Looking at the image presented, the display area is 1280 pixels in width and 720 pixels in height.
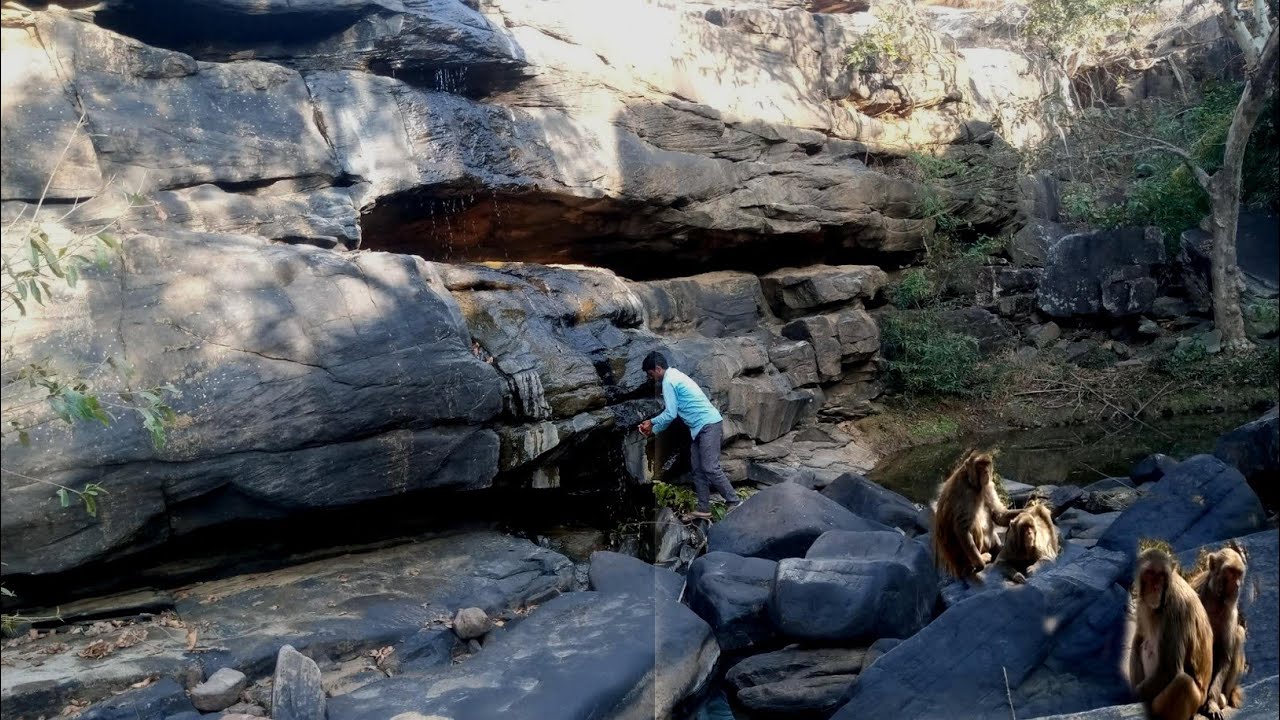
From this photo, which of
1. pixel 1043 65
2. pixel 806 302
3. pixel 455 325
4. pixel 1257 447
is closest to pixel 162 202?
pixel 455 325

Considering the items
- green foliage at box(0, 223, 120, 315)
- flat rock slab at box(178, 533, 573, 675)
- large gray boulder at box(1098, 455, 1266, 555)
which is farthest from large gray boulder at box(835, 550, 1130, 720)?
green foliage at box(0, 223, 120, 315)

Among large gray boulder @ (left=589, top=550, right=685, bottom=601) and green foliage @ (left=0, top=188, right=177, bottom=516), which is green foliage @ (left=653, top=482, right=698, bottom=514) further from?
green foliage @ (left=0, top=188, right=177, bottom=516)

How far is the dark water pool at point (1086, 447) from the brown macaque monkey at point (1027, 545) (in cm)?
47

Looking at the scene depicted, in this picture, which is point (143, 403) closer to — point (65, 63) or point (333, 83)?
point (65, 63)

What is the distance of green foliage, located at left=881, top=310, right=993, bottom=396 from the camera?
9281 mm

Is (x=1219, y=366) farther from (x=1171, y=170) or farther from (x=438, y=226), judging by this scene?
(x=438, y=226)

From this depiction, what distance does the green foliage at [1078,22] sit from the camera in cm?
1080

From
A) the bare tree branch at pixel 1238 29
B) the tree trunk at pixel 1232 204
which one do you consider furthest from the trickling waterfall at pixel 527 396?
the bare tree branch at pixel 1238 29

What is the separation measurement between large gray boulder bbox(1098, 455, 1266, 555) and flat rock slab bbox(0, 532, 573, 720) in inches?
148

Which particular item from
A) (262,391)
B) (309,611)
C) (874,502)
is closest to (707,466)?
(874,502)

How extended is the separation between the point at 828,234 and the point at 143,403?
10525mm

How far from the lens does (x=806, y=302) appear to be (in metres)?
13.1

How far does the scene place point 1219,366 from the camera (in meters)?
4.56

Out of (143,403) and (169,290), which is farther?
(169,290)
